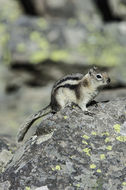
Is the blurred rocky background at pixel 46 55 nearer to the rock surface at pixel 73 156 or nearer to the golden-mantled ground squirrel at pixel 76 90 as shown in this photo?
the golden-mantled ground squirrel at pixel 76 90

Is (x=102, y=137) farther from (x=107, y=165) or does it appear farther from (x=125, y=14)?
(x=125, y=14)

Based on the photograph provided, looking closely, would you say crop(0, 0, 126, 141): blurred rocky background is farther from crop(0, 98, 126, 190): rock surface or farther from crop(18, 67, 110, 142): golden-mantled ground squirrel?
crop(0, 98, 126, 190): rock surface

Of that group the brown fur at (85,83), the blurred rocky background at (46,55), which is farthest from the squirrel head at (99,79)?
the blurred rocky background at (46,55)

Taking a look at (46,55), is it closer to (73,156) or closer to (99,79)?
(99,79)

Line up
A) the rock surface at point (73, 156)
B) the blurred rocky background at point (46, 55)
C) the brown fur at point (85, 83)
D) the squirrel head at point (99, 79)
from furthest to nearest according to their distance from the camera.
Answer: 1. the blurred rocky background at point (46, 55)
2. the brown fur at point (85, 83)
3. the squirrel head at point (99, 79)
4. the rock surface at point (73, 156)

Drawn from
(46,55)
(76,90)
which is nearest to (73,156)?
(76,90)

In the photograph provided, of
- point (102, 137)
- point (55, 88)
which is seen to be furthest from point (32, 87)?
point (102, 137)

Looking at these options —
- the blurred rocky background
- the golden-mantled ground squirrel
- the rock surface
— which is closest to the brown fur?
the golden-mantled ground squirrel
